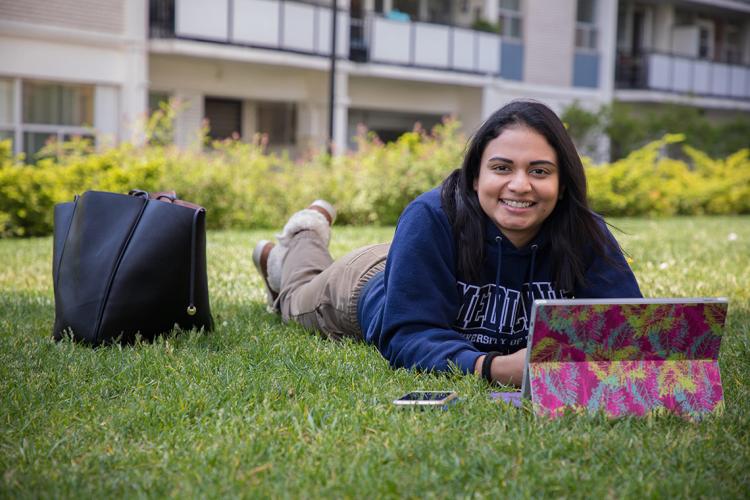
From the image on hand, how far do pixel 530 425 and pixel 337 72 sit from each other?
1799 centimetres

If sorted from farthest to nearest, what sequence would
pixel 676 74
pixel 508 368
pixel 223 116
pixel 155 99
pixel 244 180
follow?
pixel 676 74 < pixel 223 116 < pixel 155 99 < pixel 244 180 < pixel 508 368

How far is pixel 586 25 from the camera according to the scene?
1056 inches

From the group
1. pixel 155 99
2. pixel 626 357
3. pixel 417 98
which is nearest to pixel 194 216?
pixel 626 357

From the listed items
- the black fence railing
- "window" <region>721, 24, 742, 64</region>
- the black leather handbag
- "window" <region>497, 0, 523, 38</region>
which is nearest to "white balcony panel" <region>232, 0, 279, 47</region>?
the black fence railing

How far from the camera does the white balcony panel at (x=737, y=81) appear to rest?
30.2 metres

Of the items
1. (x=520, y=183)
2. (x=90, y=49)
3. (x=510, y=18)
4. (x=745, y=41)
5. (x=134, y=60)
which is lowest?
(x=520, y=183)

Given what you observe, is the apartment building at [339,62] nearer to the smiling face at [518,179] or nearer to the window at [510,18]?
the window at [510,18]

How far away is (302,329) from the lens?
462cm

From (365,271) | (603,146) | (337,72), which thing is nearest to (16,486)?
(365,271)

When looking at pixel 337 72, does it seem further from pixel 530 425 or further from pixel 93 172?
pixel 530 425

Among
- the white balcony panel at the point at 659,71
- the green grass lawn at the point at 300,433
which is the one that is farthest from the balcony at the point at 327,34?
the green grass lawn at the point at 300,433

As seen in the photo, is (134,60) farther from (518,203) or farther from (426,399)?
(426,399)

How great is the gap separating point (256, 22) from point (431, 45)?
5.09 metres

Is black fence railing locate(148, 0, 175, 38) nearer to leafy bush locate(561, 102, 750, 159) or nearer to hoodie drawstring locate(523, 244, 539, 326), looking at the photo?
leafy bush locate(561, 102, 750, 159)
